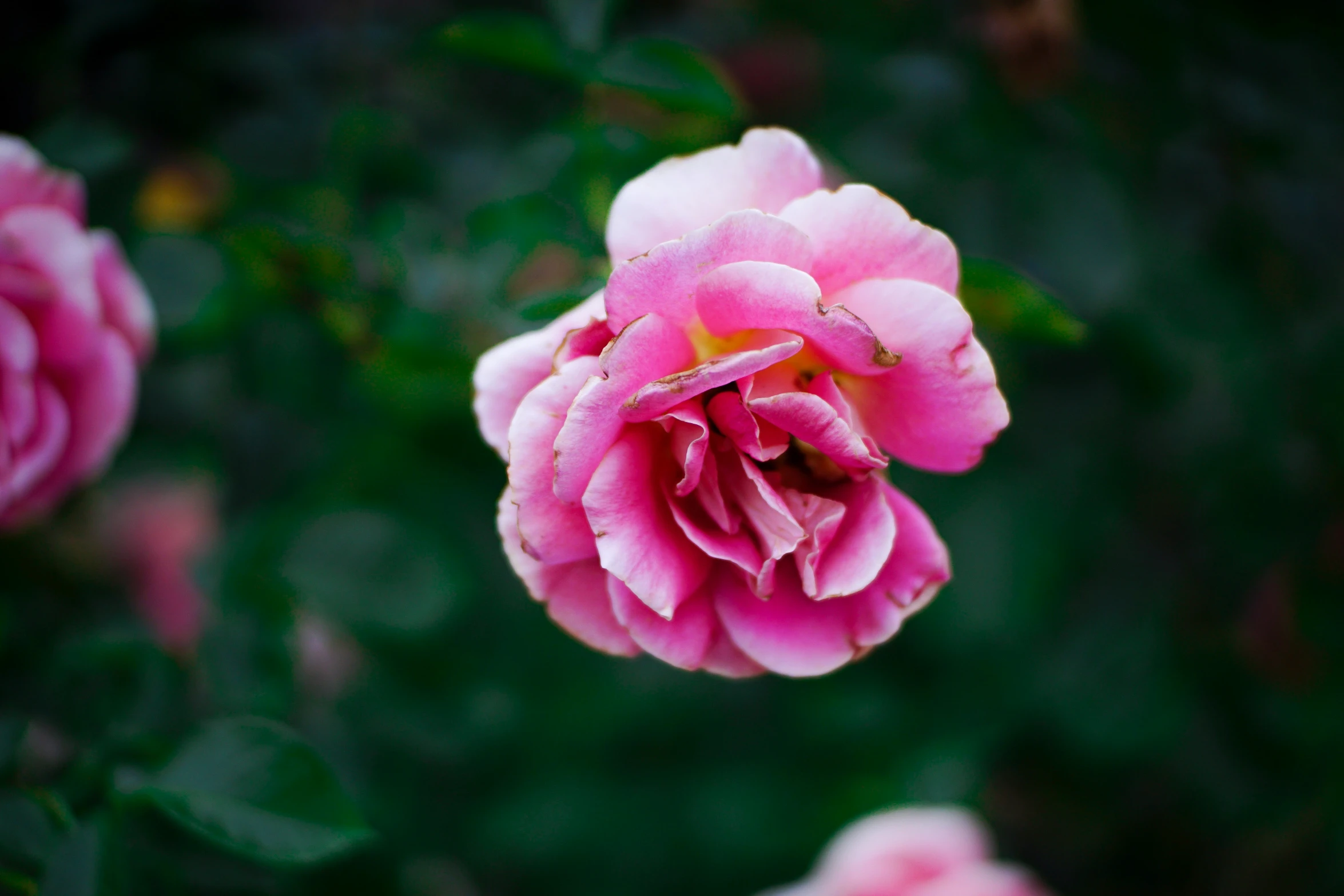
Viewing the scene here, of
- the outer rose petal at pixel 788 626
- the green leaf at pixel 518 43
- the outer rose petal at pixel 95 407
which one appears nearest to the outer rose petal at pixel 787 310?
the outer rose petal at pixel 788 626

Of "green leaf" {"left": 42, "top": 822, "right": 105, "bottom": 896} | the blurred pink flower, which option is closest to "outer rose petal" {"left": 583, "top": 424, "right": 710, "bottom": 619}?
"green leaf" {"left": 42, "top": 822, "right": 105, "bottom": 896}

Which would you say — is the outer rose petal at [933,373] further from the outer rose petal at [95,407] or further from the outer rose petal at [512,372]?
the outer rose petal at [95,407]

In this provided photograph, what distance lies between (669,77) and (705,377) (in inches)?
18.3

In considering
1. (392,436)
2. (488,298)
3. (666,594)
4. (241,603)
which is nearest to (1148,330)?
(488,298)

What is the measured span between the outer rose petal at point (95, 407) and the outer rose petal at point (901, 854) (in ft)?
3.41

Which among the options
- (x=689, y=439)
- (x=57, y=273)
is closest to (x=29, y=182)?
(x=57, y=273)

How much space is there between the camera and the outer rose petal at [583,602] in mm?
644

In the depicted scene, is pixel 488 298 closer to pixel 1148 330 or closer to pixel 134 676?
pixel 134 676

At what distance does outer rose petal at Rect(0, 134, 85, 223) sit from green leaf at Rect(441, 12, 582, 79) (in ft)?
1.32

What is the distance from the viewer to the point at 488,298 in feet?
3.61

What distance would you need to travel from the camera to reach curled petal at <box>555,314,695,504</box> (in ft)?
Answer: 1.83

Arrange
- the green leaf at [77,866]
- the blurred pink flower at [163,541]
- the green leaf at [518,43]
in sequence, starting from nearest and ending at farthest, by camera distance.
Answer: the green leaf at [77,866] < the green leaf at [518,43] < the blurred pink flower at [163,541]

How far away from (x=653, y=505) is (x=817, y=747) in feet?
4.46

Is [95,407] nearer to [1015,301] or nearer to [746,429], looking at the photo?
[746,429]
